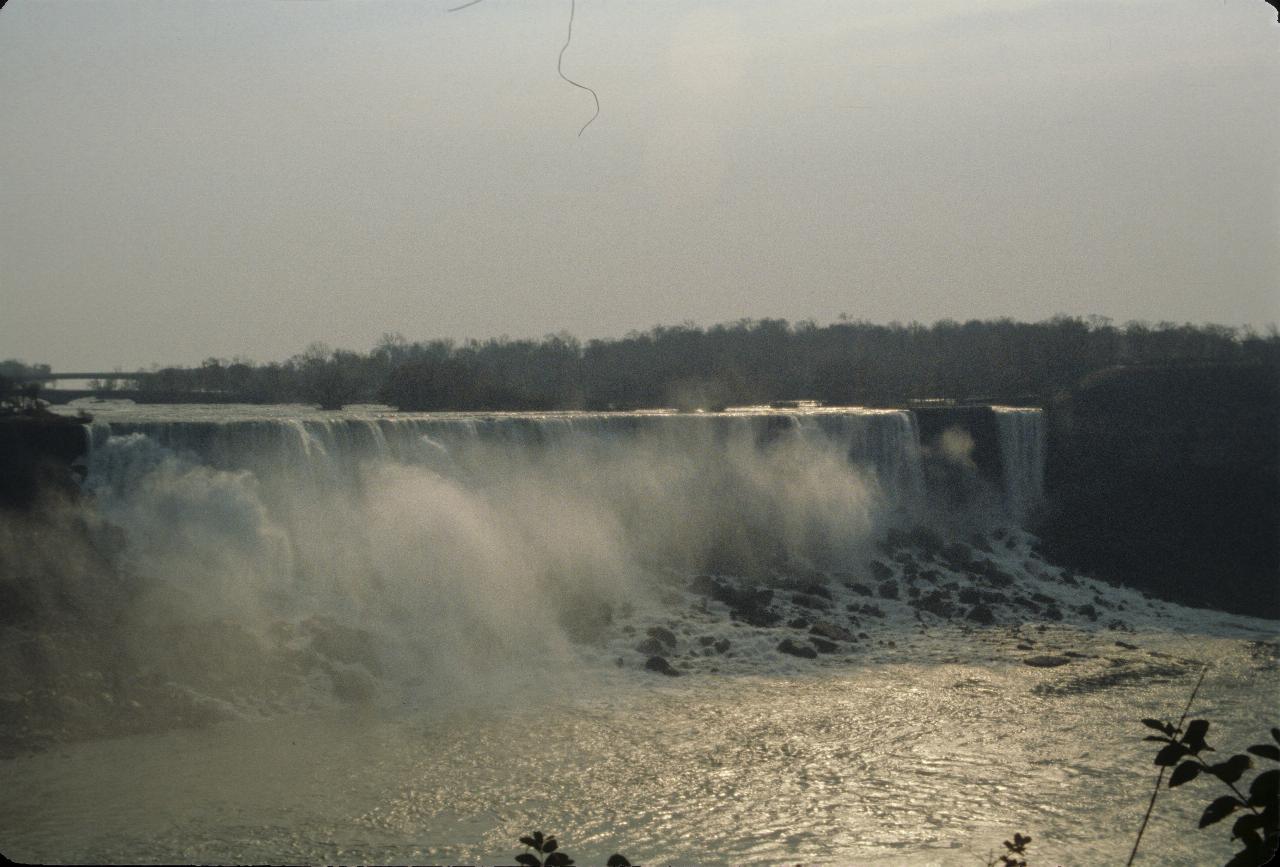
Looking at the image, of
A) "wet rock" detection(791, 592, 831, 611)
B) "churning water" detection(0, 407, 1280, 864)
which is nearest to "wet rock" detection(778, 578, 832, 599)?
"churning water" detection(0, 407, 1280, 864)

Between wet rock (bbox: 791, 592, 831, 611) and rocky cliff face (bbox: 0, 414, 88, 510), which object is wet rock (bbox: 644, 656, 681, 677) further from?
rocky cliff face (bbox: 0, 414, 88, 510)

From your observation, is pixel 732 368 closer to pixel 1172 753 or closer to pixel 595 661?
pixel 595 661

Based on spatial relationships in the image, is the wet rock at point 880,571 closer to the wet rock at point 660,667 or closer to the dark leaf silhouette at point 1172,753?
the wet rock at point 660,667

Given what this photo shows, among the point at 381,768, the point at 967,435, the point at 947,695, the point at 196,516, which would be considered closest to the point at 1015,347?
the point at 967,435

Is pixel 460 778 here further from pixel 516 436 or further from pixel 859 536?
pixel 859 536

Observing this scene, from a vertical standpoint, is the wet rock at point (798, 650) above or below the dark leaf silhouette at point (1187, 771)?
below

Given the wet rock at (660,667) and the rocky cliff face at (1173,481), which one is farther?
the rocky cliff face at (1173,481)

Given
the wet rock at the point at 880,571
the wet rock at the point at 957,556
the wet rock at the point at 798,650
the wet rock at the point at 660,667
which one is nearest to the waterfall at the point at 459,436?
the wet rock at the point at 957,556
